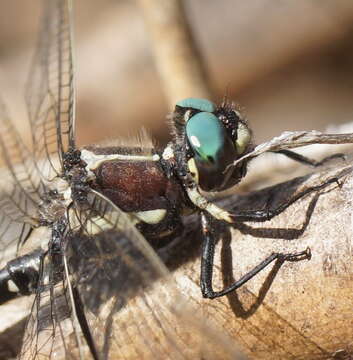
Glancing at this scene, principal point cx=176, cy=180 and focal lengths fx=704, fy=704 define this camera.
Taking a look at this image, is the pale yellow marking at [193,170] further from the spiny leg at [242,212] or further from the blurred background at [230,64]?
the blurred background at [230,64]

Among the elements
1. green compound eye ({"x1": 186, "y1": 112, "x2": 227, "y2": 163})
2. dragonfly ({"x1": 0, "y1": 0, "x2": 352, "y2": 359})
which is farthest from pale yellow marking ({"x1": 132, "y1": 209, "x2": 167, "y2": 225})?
green compound eye ({"x1": 186, "y1": 112, "x2": 227, "y2": 163})

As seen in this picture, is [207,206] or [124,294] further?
[207,206]

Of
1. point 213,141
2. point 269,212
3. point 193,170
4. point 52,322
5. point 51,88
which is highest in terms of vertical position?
point 51,88

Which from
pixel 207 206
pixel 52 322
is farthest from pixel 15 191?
pixel 207 206

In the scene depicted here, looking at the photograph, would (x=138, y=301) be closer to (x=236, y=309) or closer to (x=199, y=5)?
(x=236, y=309)

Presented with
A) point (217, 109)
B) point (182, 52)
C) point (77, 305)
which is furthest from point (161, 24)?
point (77, 305)

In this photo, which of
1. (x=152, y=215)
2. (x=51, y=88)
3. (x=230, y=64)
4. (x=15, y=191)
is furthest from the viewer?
(x=230, y=64)

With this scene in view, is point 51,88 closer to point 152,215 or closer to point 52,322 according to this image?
point 152,215
